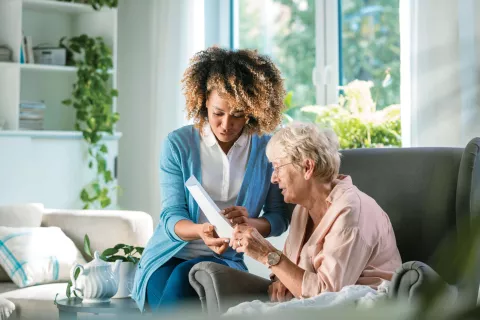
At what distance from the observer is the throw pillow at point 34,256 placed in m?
3.36

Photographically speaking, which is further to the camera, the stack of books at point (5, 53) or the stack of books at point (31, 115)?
the stack of books at point (31, 115)

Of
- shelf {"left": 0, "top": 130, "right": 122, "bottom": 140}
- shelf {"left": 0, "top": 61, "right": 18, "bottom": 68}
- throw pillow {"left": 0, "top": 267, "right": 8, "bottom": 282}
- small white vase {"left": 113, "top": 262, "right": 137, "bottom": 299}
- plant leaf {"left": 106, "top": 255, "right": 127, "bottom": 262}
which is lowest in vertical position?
throw pillow {"left": 0, "top": 267, "right": 8, "bottom": 282}

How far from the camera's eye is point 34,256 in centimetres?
339

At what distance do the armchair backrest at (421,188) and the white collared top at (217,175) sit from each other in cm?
37

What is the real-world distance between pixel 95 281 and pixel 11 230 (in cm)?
109

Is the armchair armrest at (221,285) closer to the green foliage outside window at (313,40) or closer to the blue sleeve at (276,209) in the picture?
the blue sleeve at (276,209)

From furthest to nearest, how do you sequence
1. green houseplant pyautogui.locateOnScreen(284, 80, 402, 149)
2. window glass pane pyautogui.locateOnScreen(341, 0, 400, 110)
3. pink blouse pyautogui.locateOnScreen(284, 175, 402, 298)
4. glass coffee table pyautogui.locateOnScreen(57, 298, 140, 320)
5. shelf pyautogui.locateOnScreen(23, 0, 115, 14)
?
1. shelf pyautogui.locateOnScreen(23, 0, 115, 14)
2. window glass pane pyautogui.locateOnScreen(341, 0, 400, 110)
3. green houseplant pyautogui.locateOnScreen(284, 80, 402, 149)
4. glass coffee table pyautogui.locateOnScreen(57, 298, 140, 320)
5. pink blouse pyautogui.locateOnScreen(284, 175, 402, 298)

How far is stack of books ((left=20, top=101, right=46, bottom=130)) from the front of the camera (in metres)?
4.41

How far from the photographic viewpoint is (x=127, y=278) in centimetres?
271

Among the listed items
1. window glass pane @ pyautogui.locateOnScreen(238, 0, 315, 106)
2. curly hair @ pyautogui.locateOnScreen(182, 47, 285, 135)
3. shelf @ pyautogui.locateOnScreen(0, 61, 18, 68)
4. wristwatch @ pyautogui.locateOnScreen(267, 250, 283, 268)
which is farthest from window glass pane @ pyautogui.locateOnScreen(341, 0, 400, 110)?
wristwatch @ pyautogui.locateOnScreen(267, 250, 283, 268)

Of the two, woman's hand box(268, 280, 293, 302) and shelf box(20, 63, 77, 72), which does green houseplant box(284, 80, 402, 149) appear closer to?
shelf box(20, 63, 77, 72)

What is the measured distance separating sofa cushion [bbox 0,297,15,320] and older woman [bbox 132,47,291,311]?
83cm

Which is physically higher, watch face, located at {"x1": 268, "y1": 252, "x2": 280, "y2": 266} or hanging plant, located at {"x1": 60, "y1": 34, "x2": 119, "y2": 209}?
hanging plant, located at {"x1": 60, "y1": 34, "x2": 119, "y2": 209}

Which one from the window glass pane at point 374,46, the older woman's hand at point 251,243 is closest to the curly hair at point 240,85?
the older woman's hand at point 251,243
